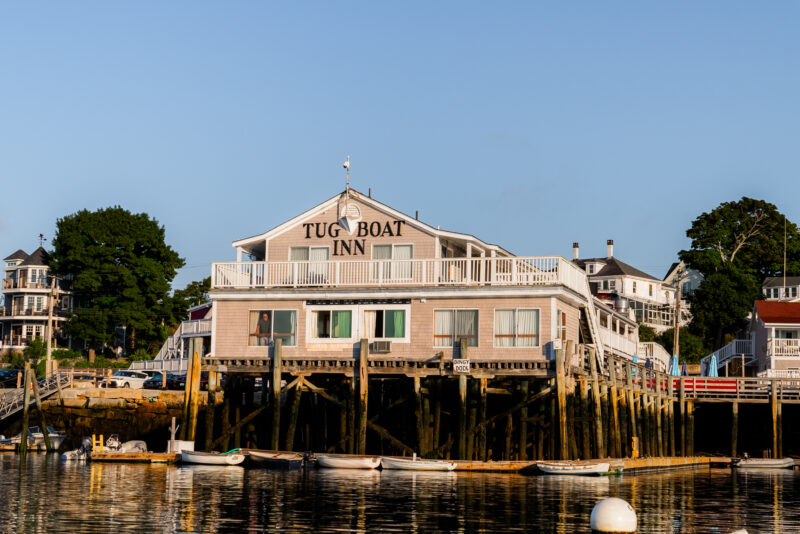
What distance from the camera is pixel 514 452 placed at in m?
47.8

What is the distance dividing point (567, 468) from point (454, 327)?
299 inches

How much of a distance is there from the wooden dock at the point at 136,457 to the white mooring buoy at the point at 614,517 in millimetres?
24098

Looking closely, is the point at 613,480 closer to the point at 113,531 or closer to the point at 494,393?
the point at 494,393

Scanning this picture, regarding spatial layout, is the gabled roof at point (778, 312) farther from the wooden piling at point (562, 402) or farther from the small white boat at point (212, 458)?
the small white boat at point (212, 458)

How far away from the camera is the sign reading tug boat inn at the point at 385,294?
45094 millimetres

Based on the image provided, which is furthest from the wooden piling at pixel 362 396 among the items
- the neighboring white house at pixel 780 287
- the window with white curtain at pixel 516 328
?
the neighboring white house at pixel 780 287

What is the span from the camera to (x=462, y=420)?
43.2 metres

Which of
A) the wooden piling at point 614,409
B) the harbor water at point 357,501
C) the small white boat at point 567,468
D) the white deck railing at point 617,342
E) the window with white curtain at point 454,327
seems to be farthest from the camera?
the white deck railing at point 617,342

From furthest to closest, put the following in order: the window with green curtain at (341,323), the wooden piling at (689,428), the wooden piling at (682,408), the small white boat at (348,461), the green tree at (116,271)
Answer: the green tree at (116,271) → the wooden piling at (689,428) → the wooden piling at (682,408) → the window with green curtain at (341,323) → the small white boat at (348,461)

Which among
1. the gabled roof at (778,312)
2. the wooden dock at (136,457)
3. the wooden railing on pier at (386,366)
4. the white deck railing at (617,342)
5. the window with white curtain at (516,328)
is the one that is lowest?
the wooden dock at (136,457)

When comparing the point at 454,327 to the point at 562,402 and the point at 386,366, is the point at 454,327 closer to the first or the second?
the point at 386,366

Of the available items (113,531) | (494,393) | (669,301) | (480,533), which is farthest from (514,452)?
(669,301)

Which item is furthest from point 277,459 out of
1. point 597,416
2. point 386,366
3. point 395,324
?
point 597,416

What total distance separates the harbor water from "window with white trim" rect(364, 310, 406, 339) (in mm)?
6366
